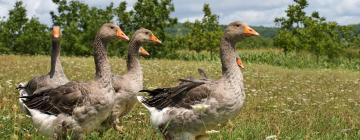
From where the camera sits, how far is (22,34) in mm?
48438

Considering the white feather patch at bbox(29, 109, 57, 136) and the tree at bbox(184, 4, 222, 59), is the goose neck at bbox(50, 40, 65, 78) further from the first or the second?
the tree at bbox(184, 4, 222, 59)

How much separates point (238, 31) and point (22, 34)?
4444 cm

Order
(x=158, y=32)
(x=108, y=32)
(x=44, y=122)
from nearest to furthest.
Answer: (x=44, y=122), (x=108, y=32), (x=158, y=32)

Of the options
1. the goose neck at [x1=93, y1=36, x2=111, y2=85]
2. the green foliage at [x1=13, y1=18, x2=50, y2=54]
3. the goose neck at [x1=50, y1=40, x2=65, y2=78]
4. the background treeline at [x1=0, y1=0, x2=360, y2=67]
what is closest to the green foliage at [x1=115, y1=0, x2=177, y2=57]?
the background treeline at [x1=0, y1=0, x2=360, y2=67]

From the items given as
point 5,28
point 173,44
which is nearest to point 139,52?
point 173,44

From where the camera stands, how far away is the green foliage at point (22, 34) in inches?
1879

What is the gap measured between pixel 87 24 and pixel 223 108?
145 ft

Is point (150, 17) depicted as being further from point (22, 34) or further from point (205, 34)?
point (22, 34)

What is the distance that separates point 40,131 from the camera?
20.2 feet

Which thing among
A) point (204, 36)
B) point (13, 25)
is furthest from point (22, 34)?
point (204, 36)

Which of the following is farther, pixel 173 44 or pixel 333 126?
pixel 173 44

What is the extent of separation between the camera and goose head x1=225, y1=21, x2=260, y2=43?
6.94m

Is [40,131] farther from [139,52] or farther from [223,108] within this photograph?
[139,52]

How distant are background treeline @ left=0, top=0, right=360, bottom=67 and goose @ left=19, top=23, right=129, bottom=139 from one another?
120ft
